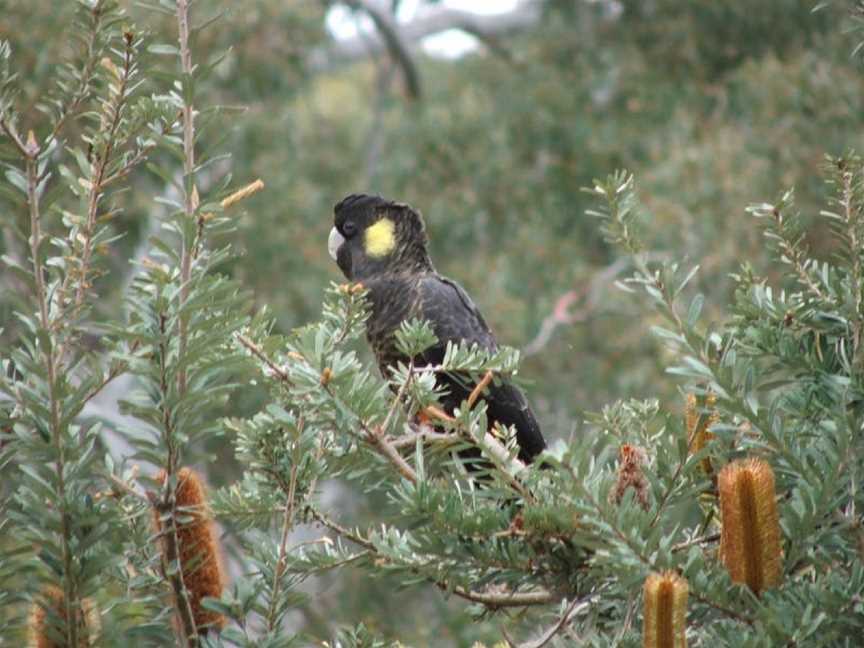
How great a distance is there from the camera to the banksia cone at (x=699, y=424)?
181cm

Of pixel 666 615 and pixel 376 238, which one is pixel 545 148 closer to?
pixel 376 238

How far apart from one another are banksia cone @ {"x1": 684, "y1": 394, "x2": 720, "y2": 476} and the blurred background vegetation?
5.01m

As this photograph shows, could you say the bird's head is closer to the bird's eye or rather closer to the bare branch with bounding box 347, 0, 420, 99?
the bird's eye

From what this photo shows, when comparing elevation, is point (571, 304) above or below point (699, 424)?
below

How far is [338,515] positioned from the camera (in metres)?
1.97

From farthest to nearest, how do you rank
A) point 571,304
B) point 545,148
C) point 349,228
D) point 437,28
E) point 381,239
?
point 437,28, point 545,148, point 571,304, point 349,228, point 381,239

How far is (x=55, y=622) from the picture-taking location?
1514 millimetres

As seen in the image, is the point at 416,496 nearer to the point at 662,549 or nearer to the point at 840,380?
the point at 662,549

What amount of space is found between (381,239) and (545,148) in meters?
5.55

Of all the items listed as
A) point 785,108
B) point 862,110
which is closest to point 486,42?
point 785,108

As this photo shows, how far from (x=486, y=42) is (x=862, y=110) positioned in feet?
12.9

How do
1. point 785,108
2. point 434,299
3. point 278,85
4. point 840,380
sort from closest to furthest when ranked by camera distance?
point 840,380 → point 434,299 → point 785,108 → point 278,85

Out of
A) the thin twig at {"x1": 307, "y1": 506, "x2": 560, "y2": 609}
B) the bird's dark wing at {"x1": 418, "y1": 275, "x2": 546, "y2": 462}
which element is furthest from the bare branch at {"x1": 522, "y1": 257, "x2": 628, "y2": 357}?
the thin twig at {"x1": 307, "y1": 506, "x2": 560, "y2": 609}

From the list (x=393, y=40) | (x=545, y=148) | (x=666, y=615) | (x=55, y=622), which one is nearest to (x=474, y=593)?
(x=666, y=615)
